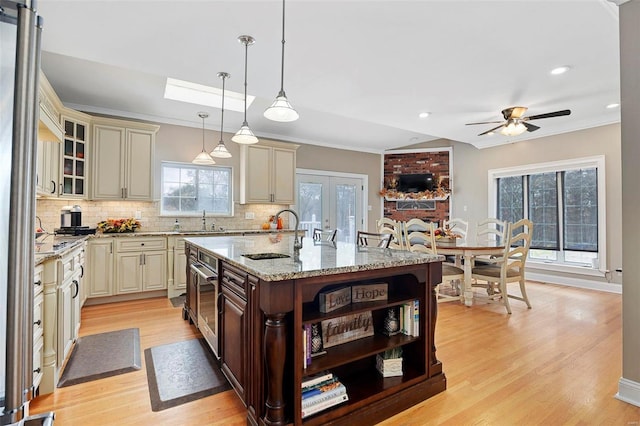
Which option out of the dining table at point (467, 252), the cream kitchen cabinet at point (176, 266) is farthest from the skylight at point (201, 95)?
the dining table at point (467, 252)

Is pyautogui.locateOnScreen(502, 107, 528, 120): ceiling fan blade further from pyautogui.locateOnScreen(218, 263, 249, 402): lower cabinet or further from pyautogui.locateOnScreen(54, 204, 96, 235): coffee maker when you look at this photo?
pyautogui.locateOnScreen(54, 204, 96, 235): coffee maker

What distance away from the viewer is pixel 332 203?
6.84m

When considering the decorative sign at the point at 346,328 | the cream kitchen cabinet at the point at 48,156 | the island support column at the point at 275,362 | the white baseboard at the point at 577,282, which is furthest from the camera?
the white baseboard at the point at 577,282

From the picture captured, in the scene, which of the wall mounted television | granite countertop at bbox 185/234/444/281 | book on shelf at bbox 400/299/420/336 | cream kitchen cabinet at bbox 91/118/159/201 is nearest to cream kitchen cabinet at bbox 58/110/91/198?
cream kitchen cabinet at bbox 91/118/159/201

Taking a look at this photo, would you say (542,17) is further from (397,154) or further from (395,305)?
(397,154)

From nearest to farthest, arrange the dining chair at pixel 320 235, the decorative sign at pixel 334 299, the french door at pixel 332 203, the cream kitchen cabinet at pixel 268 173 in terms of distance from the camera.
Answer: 1. the decorative sign at pixel 334 299
2. the dining chair at pixel 320 235
3. the cream kitchen cabinet at pixel 268 173
4. the french door at pixel 332 203

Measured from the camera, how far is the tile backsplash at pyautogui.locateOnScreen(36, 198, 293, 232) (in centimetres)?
407

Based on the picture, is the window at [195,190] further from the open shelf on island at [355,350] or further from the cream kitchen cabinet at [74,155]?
the open shelf on island at [355,350]

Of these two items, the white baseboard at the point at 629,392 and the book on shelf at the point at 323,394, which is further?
the white baseboard at the point at 629,392

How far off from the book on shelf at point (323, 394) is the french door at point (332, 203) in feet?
15.4

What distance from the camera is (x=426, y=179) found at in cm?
696

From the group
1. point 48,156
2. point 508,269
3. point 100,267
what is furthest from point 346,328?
point 48,156

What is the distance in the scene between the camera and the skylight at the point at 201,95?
13.5 ft

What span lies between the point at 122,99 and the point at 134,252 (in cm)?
198
